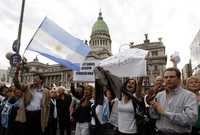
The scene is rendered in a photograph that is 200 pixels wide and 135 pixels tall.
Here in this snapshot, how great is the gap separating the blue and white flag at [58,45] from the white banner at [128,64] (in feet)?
6.01

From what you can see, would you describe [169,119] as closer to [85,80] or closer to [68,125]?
[85,80]

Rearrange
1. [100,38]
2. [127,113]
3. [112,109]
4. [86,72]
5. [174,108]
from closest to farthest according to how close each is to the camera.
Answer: [174,108]
[127,113]
[112,109]
[86,72]
[100,38]

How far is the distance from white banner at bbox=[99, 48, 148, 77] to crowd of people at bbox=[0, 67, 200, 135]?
0.23 meters

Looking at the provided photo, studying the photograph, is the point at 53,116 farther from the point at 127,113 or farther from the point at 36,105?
the point at 127,113

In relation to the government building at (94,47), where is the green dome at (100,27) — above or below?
above

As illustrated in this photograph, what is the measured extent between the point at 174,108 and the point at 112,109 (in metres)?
2.33

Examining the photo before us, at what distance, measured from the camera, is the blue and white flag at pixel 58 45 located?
25.2ft

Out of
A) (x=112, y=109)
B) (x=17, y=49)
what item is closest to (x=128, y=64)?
(x=112, y=109)

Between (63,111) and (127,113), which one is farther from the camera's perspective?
(63,111)

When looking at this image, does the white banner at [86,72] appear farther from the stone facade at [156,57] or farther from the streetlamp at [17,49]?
the stone facade at [156,57]

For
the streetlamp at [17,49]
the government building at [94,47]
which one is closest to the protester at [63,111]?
the streetlamp at [17,49]

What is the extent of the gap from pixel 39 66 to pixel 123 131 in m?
115

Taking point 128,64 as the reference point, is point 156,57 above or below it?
above

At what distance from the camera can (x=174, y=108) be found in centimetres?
413
